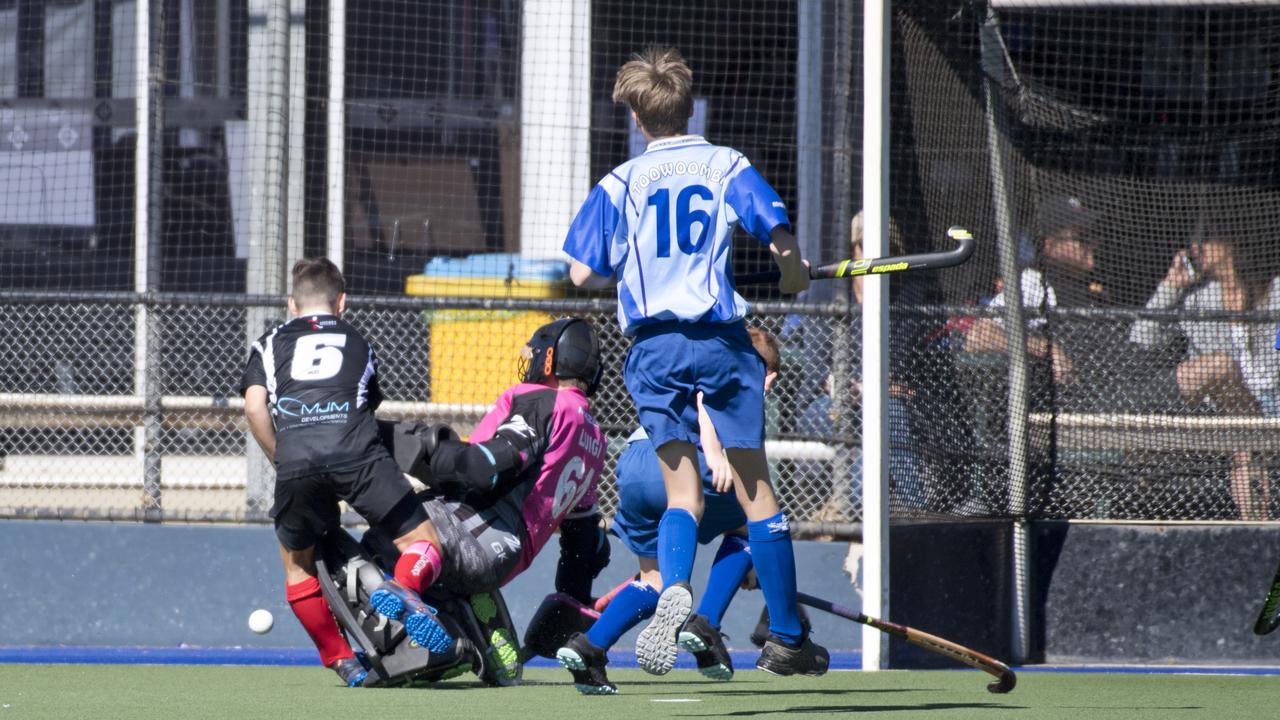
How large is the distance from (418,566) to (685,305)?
1.41m

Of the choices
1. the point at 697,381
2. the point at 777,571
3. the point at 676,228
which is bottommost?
the point at 777,571

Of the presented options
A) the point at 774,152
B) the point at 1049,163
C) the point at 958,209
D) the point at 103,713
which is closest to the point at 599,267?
the point at 103,713

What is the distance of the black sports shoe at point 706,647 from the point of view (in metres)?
4.52

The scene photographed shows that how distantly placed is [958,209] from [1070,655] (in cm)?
199

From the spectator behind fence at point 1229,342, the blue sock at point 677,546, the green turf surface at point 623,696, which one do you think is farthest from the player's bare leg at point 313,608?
the spectator behind fence at point 1229,342

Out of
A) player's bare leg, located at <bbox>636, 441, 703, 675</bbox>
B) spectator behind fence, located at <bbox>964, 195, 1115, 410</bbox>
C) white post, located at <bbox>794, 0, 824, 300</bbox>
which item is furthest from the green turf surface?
white post, located at <bbox>794, 0, 824, 300</bbox>

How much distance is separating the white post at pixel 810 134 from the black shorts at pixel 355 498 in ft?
10.6

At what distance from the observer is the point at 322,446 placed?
5.40m

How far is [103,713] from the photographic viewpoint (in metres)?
4.48

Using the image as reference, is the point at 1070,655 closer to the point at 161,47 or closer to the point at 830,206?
the point at 830,206

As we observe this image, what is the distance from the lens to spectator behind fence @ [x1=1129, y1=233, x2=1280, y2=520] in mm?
7230

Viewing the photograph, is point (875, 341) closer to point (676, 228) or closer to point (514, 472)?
point (514, 472)

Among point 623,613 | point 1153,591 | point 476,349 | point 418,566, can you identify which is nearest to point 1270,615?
point 1153,591

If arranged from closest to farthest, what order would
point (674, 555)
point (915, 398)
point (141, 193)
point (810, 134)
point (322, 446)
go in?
point (674, 555)
point (322, 446)
point (915, 398)
point (810, 134)
point (141, 193)
